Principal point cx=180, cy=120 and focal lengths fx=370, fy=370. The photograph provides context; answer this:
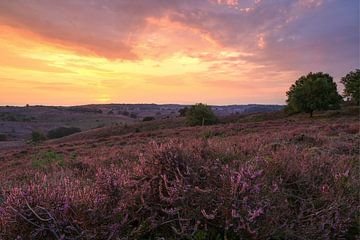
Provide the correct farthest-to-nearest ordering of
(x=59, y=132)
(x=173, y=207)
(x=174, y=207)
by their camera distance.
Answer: (x=59, y=132) → (x=173, y=207) → (x=174, y=207)

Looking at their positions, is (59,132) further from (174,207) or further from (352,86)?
(174,207)

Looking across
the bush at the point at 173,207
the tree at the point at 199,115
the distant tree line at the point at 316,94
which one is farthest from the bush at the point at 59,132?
the bush at the point at 173,207

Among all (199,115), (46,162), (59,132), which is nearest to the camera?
(46,162)

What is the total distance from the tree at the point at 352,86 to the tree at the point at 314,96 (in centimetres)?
365

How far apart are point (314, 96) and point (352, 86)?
914 cm

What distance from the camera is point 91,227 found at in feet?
10.2

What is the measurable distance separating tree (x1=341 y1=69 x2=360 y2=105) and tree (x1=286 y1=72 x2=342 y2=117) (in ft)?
12.0

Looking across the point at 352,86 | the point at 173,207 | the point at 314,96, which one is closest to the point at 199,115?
the point at 314,96

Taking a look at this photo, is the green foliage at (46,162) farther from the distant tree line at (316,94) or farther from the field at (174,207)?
the distant tree line at (316,94)

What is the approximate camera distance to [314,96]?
182 feet

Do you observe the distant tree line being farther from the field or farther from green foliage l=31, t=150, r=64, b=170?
the field

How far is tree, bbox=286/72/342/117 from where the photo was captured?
55.2 m

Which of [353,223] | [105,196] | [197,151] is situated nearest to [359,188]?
[353,223]

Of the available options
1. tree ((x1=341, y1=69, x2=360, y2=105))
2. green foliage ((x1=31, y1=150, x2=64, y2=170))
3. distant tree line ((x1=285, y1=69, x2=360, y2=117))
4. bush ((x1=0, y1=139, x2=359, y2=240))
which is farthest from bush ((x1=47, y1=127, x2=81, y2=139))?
bush ((x1=0, y1=139, x2=359, y2=240))
